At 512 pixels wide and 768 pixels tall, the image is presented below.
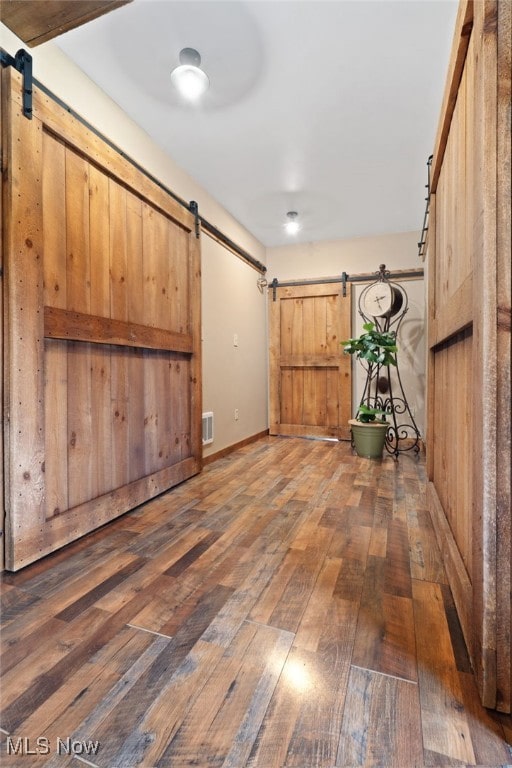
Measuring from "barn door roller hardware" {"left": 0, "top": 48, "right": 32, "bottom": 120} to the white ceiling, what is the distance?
0.37 meters

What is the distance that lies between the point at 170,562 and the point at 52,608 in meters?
0.44

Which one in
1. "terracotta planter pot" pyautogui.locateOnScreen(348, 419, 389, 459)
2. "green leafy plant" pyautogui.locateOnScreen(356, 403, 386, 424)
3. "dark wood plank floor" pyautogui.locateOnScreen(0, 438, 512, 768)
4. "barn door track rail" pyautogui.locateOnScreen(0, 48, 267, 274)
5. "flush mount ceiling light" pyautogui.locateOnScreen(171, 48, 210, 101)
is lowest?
"dark wood plank floor" pyautogui.locateOnScreen(0, 438, 512, 768)

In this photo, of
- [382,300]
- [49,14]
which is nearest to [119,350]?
[49,14]

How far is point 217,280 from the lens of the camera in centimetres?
332

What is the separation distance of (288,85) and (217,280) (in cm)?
163

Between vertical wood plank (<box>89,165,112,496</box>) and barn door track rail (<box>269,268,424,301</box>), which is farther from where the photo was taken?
barn door track rail (<box>269,268,424,301</box>)

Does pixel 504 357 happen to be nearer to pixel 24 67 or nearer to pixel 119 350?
pixel 119 350

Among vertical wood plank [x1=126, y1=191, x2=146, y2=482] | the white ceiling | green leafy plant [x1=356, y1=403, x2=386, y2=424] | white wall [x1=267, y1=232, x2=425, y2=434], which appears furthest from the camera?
white wall [x1=267, y1=232, x2=425, y2=434]

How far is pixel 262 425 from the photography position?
4379 mm

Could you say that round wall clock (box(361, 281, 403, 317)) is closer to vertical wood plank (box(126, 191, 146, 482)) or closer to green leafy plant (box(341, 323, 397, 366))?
green leafy plant (box(341, 323, 397, 366))

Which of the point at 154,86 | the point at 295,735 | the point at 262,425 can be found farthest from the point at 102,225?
the point at 262,425

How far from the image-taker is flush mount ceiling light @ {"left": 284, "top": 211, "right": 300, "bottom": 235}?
355 centimetres

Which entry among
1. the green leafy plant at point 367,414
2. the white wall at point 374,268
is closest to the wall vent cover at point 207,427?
the green leafy plant at point 367,414

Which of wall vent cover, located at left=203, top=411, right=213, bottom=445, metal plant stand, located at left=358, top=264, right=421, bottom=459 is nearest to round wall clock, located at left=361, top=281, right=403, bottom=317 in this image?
metal plant stand, located at left=358, top=264, right=421, bottom=459
